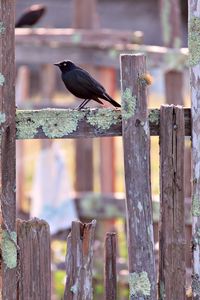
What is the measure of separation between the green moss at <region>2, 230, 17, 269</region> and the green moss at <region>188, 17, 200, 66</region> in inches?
46.2

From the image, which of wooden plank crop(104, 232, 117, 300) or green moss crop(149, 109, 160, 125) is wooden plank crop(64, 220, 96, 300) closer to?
wooden plank crop(104, 232, 117, 300)

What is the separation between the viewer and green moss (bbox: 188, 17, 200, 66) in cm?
450

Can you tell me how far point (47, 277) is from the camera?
175 inches

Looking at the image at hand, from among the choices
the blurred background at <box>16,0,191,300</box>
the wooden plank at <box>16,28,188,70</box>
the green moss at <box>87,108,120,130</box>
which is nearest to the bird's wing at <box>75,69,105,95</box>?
the green moss at <box>87,108,120,130</box>

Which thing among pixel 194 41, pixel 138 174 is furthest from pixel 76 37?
pixel 138 174

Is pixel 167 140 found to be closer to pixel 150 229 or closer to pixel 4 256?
pixel 150 229

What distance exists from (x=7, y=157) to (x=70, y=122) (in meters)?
0.34

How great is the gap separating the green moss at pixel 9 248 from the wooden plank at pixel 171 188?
0.69 m

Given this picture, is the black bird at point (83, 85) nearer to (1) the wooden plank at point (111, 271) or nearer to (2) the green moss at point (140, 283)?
(1) the wooden plank at point (111, 271)

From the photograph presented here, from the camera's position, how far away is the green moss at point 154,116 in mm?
4465

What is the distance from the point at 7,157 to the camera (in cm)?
437

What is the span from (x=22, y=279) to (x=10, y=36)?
113 cm

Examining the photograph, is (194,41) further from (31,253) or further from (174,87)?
(174,87)

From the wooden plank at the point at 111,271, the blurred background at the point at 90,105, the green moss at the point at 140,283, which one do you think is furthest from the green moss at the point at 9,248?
the blurred background at the point at 90,105
